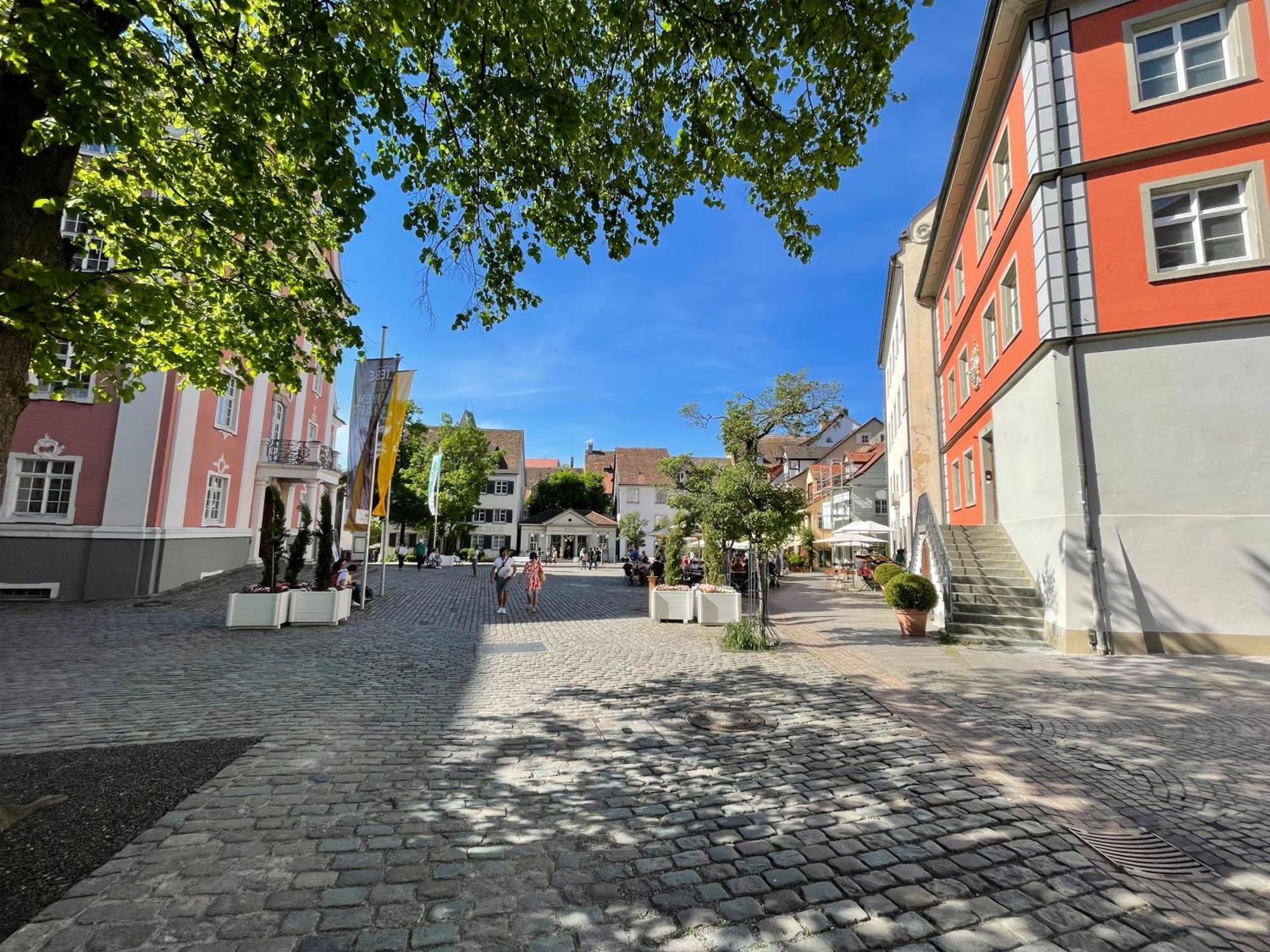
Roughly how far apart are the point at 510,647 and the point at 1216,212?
1408 centimetres

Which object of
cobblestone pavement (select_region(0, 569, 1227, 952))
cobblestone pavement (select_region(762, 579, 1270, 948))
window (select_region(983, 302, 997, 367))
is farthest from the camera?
window (select_region(983, 302, 997, 367))

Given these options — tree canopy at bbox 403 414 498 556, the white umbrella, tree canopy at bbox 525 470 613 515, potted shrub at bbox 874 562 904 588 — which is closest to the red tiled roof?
tree canopy at bbox 525 470 613 515

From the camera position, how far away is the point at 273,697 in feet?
22.9

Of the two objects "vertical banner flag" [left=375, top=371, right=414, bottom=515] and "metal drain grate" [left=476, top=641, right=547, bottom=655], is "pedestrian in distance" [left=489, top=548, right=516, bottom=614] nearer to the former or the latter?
"vertical banner flag" [left=375, top=371, right=414, bottom=515]

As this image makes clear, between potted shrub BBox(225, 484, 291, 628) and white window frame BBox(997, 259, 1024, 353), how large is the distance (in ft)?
52.2

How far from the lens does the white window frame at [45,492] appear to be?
16156 mm

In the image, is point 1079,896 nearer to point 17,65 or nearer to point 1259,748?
point 1259,748

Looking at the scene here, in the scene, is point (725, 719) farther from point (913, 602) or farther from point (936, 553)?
point (936, 553)

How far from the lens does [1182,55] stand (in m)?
10.5

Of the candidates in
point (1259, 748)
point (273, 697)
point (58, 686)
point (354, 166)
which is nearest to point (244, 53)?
point (354, 166)

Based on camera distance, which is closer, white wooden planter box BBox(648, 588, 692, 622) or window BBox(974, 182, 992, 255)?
white wooden planter box BBox(648, 588, 692, 622)

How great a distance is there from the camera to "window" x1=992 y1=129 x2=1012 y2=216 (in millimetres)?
13227

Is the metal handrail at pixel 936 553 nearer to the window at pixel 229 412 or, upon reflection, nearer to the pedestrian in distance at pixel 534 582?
the pedestrian in distance at pixel 534 582

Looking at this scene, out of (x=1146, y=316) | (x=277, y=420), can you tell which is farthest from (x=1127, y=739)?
(x=277, y=420)
